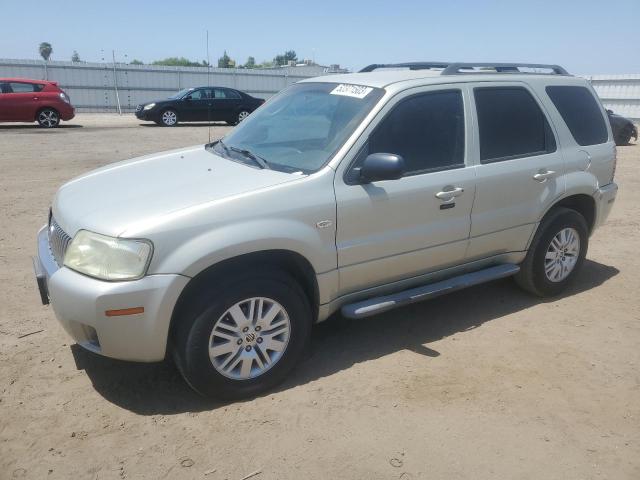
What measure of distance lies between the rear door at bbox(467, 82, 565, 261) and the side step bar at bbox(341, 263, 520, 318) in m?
0.14

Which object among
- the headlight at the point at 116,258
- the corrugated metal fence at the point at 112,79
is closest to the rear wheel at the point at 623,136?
the corrugated metal fence at the point at 112,79

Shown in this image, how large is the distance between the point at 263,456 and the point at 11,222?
5.24 m

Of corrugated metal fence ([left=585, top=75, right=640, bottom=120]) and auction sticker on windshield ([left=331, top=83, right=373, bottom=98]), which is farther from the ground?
auction sticker on windshield ([left=331, top=83, right=373, bottom=98])

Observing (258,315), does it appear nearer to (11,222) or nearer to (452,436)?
(452,436)

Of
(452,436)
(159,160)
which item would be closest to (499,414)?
(452,436)

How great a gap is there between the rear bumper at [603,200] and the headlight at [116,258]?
12.8 feet

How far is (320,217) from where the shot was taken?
11.1 ft

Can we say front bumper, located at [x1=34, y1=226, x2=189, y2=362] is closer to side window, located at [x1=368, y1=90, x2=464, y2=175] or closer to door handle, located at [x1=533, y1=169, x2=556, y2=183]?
side window, located at [x1=368, y1=90, x2=464, y2=175]

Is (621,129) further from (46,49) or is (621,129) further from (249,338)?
(46,49)

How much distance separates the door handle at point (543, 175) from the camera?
14.6 ft

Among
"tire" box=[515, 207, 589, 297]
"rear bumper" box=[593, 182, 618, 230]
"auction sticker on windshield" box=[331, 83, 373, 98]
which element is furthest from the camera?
"rear bumper" box=[593, 182, 618, 230]

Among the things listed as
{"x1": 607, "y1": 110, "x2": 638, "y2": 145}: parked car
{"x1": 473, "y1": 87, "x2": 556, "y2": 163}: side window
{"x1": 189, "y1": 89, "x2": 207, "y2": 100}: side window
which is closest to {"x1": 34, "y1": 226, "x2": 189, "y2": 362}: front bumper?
{"x1": 473, "y1": 87, "x2": 556, "y2": 163}: side window

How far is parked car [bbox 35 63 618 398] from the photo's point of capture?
118 inches

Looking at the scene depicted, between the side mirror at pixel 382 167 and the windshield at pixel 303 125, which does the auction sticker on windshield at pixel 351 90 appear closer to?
the windshield at pixel 303 125
